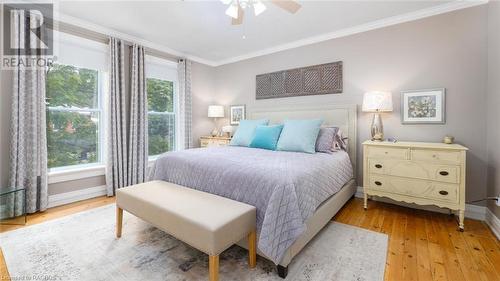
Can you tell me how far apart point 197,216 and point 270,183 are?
0.56 m

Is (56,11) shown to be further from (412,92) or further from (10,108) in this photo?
(412,92)

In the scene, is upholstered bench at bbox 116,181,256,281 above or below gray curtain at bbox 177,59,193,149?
below

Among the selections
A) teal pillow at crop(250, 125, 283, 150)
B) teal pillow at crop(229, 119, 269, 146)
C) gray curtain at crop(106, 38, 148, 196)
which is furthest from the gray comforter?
gray curtain at crop(106, 38, 148, 196)

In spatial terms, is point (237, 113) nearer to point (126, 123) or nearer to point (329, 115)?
point (329, 115)

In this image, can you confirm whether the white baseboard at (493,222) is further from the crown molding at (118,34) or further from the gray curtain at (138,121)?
the crown molding at (118,34)

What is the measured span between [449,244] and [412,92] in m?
1.78

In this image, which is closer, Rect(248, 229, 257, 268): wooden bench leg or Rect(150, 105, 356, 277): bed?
Rect(150, 105, 356, 277): bed

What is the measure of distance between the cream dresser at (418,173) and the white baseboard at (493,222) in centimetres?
25

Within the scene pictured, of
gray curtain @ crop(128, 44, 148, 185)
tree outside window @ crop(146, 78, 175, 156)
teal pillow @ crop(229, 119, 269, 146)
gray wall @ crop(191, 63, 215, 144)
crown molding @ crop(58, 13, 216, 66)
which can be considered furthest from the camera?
gray wall @ crop(191, 63, 215, 144)

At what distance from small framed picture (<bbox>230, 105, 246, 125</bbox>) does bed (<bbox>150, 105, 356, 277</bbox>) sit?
225 cm

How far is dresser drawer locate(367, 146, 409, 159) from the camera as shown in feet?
8.21

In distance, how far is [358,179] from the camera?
128 inches

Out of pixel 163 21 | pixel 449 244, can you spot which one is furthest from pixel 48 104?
pixel 449 244

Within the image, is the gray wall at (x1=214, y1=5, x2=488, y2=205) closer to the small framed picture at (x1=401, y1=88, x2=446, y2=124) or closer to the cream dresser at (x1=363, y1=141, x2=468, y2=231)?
the small framed picture at (x1=401, y1=88, x2=446, y2=124)
